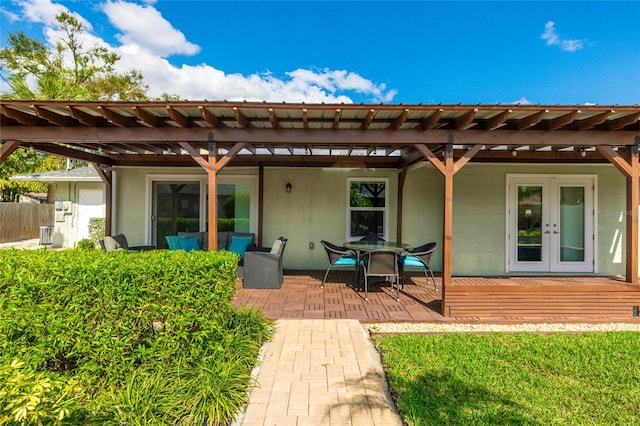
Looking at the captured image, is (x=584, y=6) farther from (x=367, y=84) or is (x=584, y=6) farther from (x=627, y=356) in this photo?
(x=367, y=84)

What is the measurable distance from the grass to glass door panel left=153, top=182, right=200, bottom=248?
20.4 ft

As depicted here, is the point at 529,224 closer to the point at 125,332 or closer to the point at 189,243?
the point at 189,243

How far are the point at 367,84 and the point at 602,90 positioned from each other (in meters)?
14.6

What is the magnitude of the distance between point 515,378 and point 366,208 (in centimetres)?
549

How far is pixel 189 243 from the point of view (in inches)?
299

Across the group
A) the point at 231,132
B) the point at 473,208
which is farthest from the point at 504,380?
the point at 473,208

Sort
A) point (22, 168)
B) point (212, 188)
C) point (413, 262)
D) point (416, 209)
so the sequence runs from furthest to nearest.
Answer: point (22, 168), point (416, 209), point (413, 262), point (212, 188)

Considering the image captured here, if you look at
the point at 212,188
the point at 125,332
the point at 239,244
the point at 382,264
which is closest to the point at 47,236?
the point at 239,244

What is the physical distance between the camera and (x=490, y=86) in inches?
542

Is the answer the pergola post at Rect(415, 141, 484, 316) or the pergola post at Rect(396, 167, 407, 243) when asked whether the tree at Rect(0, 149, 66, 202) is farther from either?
the pergola post at Rect(415, 141, 484, 316)

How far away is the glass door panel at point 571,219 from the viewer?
24.8ft

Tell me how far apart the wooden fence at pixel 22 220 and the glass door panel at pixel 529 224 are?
2074 cm

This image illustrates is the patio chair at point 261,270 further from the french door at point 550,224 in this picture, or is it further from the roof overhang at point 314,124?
the french door at point 550,224

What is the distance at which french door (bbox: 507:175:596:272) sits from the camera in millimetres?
7547
